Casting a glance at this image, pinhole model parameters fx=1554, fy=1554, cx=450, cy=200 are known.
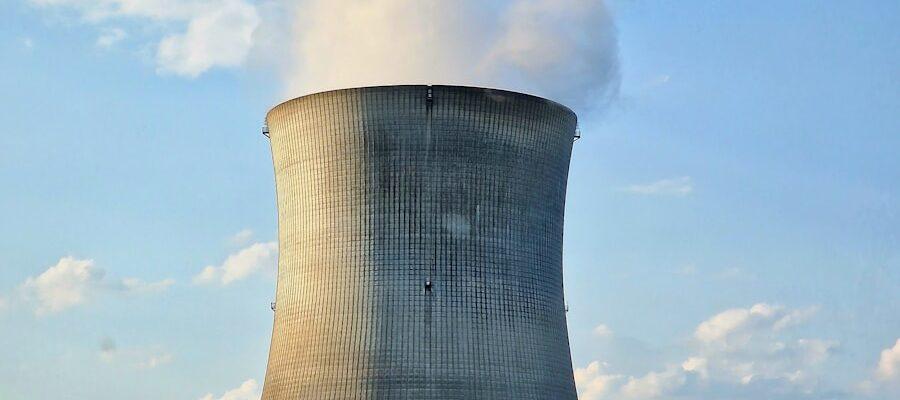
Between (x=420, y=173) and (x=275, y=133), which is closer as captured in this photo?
(x=420, y=173)

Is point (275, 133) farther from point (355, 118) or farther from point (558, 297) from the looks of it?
point (558, 297)

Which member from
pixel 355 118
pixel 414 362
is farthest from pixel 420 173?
pixel 414 362

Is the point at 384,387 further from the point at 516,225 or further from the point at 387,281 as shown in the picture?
the point at 516,225

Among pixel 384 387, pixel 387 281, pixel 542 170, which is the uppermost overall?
pixel 542 170

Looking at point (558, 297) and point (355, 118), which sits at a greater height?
point (355, 118)

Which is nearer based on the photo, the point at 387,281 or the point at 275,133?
the point at 387,281

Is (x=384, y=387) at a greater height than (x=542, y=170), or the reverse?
(x=542, y=170)
